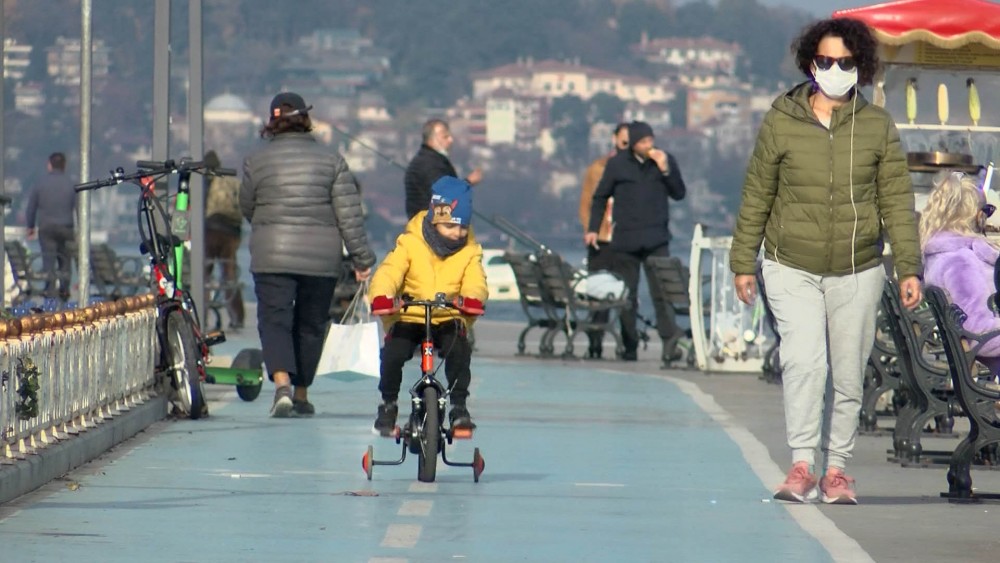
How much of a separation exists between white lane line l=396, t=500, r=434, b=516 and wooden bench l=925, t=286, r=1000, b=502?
2180 mm

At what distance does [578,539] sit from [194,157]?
8.86 metres

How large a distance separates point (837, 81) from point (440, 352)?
2254mm

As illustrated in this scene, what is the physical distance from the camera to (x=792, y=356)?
11055 mm

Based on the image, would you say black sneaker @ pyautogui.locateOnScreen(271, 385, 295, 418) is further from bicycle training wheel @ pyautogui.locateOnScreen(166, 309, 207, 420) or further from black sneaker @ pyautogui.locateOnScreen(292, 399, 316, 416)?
bicycle training wheel @ pyautogui.locateOnScreen(166, 309, 207, 420)

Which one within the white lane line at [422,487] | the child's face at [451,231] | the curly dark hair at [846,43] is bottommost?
the white lane line at [422,487]

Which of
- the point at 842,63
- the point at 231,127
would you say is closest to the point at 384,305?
the point at 842,63


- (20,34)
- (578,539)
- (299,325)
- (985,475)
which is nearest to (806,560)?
(578,539)

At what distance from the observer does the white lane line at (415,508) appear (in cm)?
1051

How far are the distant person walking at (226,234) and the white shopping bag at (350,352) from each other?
12.2 m

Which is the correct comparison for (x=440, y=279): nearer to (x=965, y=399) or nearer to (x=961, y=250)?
(x=965, y=399)

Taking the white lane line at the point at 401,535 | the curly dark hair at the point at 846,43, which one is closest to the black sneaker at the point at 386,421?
the white lane line at the point at 401,535

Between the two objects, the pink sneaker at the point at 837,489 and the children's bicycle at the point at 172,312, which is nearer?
the pink sneaker at the point at 837,489

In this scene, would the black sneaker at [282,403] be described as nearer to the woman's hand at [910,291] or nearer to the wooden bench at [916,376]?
the wooden bench at [916,376]

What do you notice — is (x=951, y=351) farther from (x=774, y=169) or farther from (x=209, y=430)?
(x=209, y=430)
